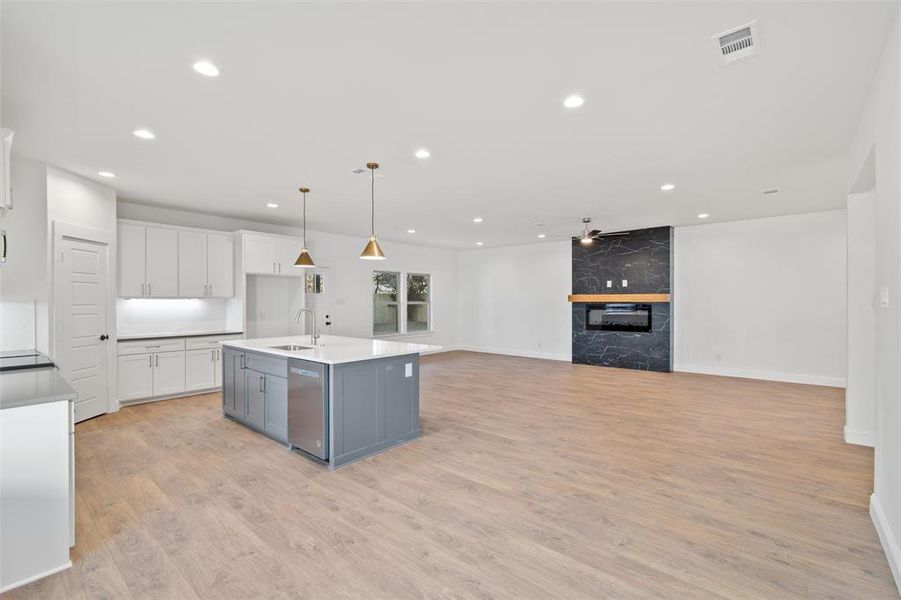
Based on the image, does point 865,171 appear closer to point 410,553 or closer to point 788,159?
point 788,159

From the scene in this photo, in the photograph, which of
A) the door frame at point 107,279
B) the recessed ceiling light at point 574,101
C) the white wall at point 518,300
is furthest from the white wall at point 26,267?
the white wall at point 518,300

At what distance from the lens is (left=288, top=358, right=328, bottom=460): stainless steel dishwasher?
3482 mm

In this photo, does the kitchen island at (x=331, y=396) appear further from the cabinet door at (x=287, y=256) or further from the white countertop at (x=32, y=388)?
the cabinet door at (x=287, y=256)

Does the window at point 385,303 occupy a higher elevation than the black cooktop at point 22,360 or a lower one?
higher

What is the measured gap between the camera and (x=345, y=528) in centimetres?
254

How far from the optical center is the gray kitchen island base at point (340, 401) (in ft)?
11.4

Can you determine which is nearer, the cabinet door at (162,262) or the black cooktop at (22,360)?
the black cooktop at (22,360)

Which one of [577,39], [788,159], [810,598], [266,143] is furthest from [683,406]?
[266,143]

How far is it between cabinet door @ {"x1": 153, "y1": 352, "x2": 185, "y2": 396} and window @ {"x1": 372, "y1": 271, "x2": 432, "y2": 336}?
13.0 feet

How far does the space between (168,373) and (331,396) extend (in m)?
3.50

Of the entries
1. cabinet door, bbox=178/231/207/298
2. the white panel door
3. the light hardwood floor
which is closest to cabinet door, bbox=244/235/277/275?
cabinet door, bbox=178/231/207/298

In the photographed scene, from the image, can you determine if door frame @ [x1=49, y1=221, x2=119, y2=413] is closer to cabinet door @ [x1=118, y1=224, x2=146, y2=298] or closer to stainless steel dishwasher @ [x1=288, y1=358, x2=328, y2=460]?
cabinet door @ [x1=118, y1=224, x2=146, y2=298]

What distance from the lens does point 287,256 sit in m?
6.80

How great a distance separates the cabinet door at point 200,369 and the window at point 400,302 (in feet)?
11.8
